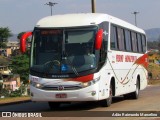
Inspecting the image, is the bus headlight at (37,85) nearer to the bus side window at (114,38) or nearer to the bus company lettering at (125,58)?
the bus side window at (114,38)

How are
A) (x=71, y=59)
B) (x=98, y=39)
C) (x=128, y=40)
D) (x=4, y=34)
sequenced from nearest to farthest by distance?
(x=98, y=39) < (x=71, y=59) < (x=128, y=40) < (x=4, y=34)

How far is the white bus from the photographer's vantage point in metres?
15.6

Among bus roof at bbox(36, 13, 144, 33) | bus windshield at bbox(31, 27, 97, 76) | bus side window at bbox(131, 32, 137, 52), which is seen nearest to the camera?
bus windshield at bbox(31, 27, 97, 76)

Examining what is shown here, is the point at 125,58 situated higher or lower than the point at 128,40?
lower

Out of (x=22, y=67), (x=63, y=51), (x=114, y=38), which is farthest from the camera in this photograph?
(x=22, y=67)

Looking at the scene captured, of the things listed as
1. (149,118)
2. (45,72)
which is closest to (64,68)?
(45,72)

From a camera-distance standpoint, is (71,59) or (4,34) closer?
(71,59)

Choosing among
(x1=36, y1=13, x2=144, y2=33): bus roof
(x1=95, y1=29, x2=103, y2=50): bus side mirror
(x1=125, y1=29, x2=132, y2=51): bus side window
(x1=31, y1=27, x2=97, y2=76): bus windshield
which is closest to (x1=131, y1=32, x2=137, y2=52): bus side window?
(x1=125, y1=29, x2=132, y2=51): bus side window

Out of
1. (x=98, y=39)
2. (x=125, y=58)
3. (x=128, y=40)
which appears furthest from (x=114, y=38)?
(x=98, y=39)

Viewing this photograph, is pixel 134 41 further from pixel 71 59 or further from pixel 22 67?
pixel 22 67

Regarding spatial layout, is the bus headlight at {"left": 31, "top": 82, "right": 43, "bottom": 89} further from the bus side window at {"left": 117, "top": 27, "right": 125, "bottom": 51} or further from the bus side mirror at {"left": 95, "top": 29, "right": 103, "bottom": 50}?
the bus side window at {"left": 117, "top": 27, "right": 125, "bottom": 51}

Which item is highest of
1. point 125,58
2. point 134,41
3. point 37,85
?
point 134,41

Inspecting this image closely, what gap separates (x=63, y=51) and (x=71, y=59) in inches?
16.0

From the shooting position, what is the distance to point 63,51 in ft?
52.3
